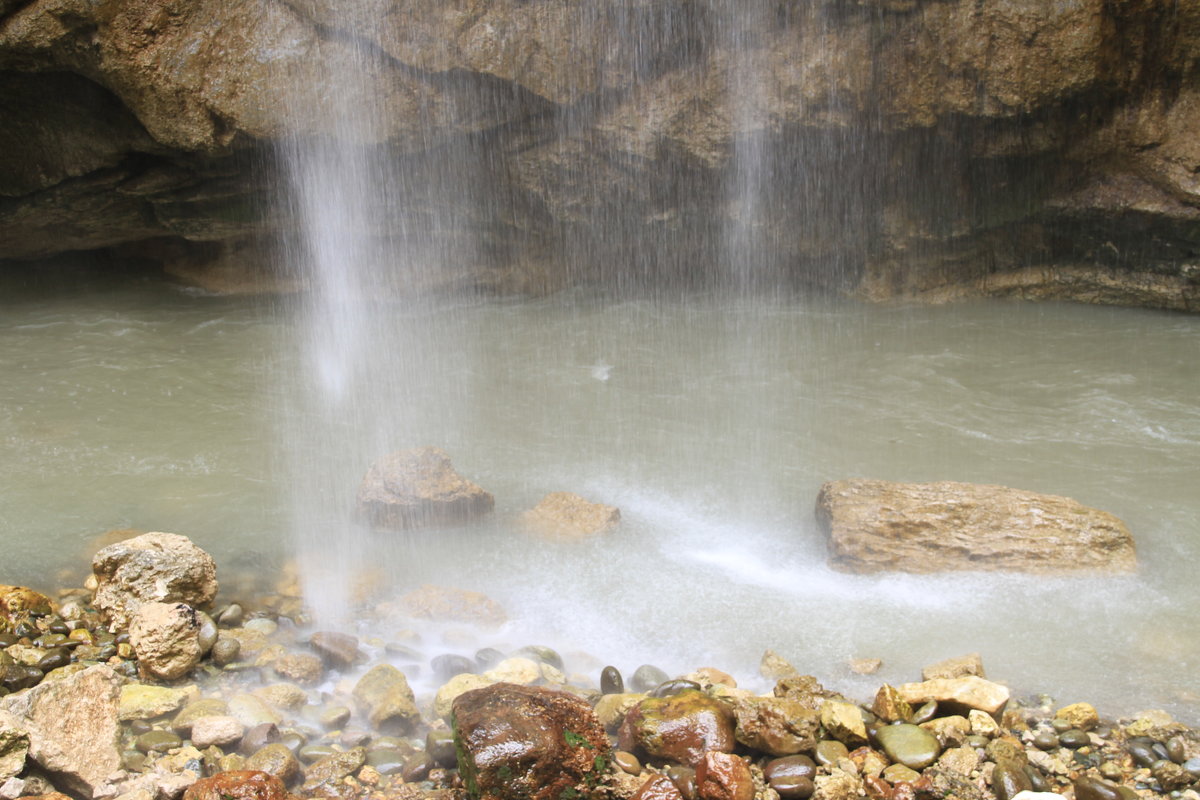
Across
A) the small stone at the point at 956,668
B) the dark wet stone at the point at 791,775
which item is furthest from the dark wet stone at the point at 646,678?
the small stone at the point at 956,668

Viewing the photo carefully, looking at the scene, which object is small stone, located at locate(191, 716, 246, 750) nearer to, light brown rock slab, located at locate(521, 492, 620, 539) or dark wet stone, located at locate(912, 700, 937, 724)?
light brown rock slab, located at locate(521, 492, 620, 539)

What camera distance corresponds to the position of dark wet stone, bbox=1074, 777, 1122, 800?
312 centimetres

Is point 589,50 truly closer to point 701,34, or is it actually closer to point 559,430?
point 701,34

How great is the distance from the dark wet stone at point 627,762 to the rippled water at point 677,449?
83 cm

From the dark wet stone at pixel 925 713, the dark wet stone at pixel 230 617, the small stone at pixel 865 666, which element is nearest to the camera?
the dark wet stone at pixel 925 713

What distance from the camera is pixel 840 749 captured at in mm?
3432

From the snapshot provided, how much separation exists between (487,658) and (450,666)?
0.53 ft

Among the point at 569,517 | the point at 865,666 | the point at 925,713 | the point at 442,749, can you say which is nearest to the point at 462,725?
the point at 442,749

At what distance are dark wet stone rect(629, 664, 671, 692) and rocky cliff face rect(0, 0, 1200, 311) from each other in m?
6.29

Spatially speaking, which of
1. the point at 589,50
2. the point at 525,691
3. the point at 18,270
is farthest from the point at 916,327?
the point at 18,270

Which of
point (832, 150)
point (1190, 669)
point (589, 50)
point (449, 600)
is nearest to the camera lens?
point (1190, 669)

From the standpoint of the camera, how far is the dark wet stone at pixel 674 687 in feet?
12.1

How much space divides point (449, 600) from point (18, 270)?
914cm

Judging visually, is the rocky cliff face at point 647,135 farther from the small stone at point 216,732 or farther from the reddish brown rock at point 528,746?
the reddish brown rock at point 528,746
